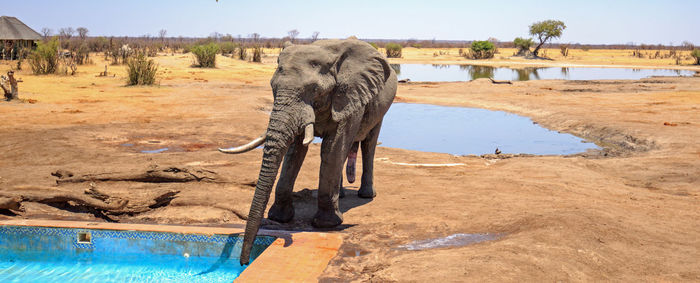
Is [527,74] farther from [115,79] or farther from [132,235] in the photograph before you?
[132,235]

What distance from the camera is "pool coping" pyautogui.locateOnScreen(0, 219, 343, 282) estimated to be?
14.8 feet

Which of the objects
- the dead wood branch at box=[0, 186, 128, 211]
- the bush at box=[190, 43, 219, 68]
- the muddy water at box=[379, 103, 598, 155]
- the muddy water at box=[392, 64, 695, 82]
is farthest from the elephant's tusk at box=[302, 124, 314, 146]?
the bush at box=[190, 43, 219, 68]

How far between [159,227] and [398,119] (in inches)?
484

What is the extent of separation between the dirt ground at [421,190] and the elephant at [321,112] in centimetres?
57

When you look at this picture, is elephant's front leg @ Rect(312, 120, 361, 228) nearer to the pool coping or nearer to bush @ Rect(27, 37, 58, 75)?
the pool coping

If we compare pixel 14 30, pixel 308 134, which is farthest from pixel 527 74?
pixel 308 134

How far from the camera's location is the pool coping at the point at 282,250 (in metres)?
4.52

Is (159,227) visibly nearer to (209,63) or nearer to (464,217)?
(464,217)

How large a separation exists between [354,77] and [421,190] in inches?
100

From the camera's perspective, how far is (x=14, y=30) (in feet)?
108

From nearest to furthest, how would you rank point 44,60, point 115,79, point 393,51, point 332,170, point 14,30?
point 332,170, point 115,79, point 44,60, point 14,30, point 393,51

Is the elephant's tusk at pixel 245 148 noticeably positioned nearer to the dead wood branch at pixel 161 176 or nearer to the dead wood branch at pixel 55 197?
the dead wood branch at pixel 55 197

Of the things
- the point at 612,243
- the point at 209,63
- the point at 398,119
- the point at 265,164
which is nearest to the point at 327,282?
the point at 265,164

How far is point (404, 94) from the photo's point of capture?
22719mm
